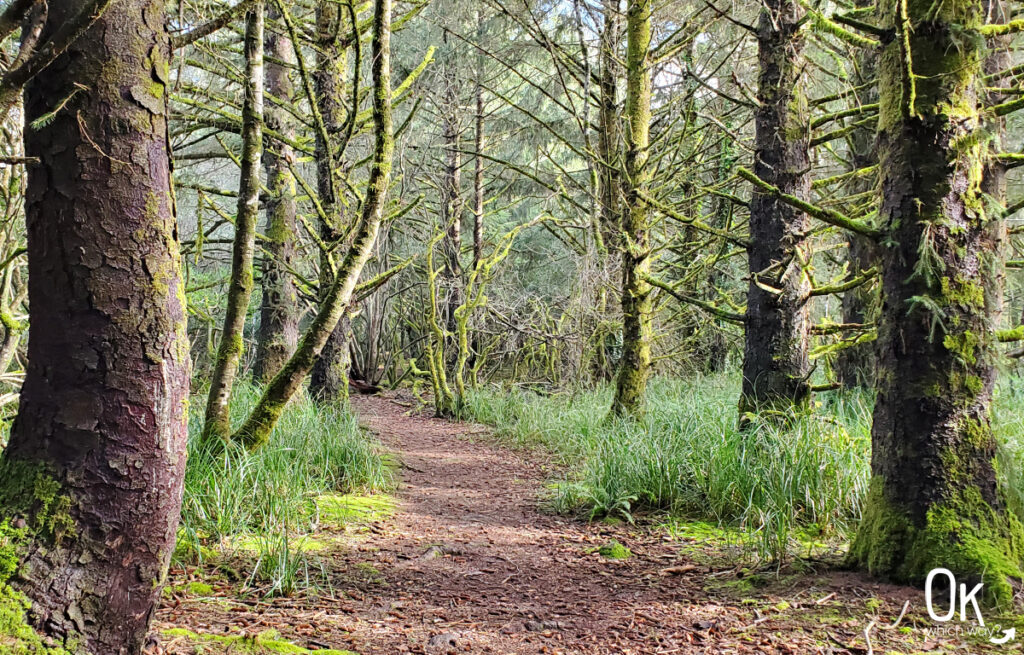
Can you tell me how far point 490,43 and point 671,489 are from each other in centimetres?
874

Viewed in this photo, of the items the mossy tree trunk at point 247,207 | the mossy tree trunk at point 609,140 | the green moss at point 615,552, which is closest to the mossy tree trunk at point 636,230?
the mossy tree trunk at point 609,140

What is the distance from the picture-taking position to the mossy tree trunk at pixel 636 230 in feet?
19.6

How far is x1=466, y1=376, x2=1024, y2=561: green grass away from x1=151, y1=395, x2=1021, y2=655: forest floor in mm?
247

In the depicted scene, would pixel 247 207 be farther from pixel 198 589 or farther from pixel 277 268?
pixel 277 268

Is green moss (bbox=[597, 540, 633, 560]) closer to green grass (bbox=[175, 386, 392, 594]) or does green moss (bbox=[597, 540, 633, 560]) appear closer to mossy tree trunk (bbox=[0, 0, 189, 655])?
green grass (bbox=[175, 386, 392, 594])

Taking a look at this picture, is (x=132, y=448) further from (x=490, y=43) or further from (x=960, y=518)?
(x=490, y=43)

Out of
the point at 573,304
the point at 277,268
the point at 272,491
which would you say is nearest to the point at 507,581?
the point at 272,491

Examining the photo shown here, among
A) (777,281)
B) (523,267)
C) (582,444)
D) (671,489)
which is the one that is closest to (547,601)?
(671,489)

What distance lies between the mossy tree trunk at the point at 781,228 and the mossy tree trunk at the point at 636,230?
148 centimetres

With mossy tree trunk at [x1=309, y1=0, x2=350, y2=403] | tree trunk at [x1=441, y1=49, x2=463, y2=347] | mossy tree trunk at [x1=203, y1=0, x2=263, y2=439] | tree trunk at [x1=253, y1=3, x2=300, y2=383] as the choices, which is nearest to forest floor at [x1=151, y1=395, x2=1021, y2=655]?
mossy tree trunk at [x1=203, y1=0, x2=263, y2=439]

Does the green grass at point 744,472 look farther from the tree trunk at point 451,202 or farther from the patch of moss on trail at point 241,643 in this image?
the tree trunk at point 451,202

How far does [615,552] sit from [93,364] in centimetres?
282

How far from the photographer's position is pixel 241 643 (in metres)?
2.17

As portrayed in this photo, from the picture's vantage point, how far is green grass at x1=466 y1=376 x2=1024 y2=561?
11.6ft
